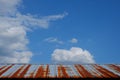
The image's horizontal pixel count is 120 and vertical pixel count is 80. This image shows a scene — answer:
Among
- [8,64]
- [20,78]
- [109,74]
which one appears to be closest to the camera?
[20,78]

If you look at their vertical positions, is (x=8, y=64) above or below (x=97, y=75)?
above

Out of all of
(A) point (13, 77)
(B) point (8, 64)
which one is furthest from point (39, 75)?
(B) point (8, 64)

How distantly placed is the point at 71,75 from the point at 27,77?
3.03m

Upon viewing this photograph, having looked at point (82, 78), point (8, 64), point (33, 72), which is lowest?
point (82, 78)

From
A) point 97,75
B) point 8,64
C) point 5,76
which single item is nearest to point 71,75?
point 97,75

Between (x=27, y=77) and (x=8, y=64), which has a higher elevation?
(x=8, y=64)

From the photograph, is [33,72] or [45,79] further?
[33,72]

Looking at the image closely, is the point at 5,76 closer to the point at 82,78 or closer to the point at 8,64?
the point at 82,78

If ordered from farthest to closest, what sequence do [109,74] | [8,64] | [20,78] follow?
1. [8,64]
2. [109,74]
3. [20,78]

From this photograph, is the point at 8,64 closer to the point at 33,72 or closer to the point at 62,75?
the point at 33,72

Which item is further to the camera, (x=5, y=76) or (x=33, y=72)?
(x=33, y=72)

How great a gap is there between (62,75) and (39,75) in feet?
5.20

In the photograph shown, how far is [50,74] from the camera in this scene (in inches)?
691

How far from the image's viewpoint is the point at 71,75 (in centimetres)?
1727
